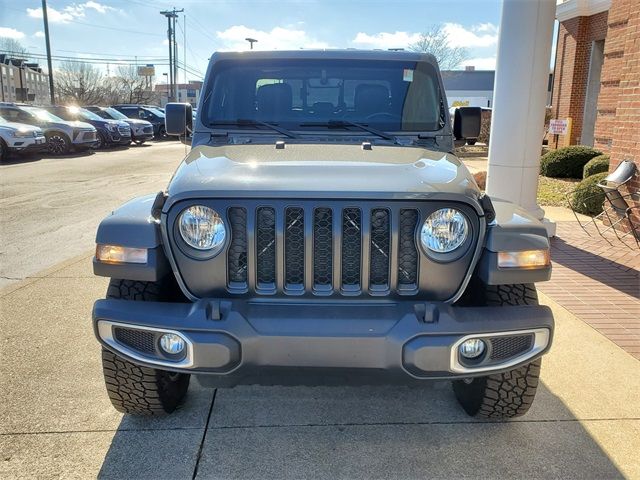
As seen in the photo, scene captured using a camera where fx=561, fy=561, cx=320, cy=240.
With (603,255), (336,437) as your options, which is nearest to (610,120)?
(603,255)

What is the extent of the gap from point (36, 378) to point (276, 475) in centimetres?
184

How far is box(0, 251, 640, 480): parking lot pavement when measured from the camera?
2.70 metres

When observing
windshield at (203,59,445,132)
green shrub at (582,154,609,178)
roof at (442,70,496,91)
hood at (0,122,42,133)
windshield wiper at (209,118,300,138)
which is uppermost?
roof at (442,70,496,91)

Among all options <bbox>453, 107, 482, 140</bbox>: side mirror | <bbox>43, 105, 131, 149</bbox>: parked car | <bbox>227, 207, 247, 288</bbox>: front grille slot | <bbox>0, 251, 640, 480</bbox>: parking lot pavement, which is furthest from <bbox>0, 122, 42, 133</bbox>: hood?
<bbox>227, 207, 247, 288</bbox>: front grille slot

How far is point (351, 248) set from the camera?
2557 millimetres

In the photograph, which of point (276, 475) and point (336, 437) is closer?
point (276, 475)

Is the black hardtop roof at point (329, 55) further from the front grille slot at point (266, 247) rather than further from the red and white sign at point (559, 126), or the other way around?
the red and white sign at point (559, 126)

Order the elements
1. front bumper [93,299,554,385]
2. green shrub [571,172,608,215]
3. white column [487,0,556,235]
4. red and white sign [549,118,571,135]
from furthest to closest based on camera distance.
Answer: red and white sign [549,118,571,135] → green shrub [571,172,608,215] → white column [487,0,556,235] → front bumper [93,299,554,385]

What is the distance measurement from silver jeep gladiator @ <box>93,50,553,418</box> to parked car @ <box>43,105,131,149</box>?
802 inches

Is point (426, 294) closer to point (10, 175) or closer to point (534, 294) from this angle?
point (534, 294)

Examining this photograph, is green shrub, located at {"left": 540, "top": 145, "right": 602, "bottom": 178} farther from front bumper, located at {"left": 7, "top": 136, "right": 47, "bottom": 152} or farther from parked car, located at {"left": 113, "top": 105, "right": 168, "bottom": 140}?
parked car, located at {"left": 113, "top": 105, "right": 168, "bottom": 140}

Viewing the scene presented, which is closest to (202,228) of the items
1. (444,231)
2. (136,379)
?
(136,379)

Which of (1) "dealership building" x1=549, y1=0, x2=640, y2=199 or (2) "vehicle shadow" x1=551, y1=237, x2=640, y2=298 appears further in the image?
(1) "dealership building" x1=549, y1=0, x2=640, y2=199

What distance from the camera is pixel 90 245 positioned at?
7137 millimetres
